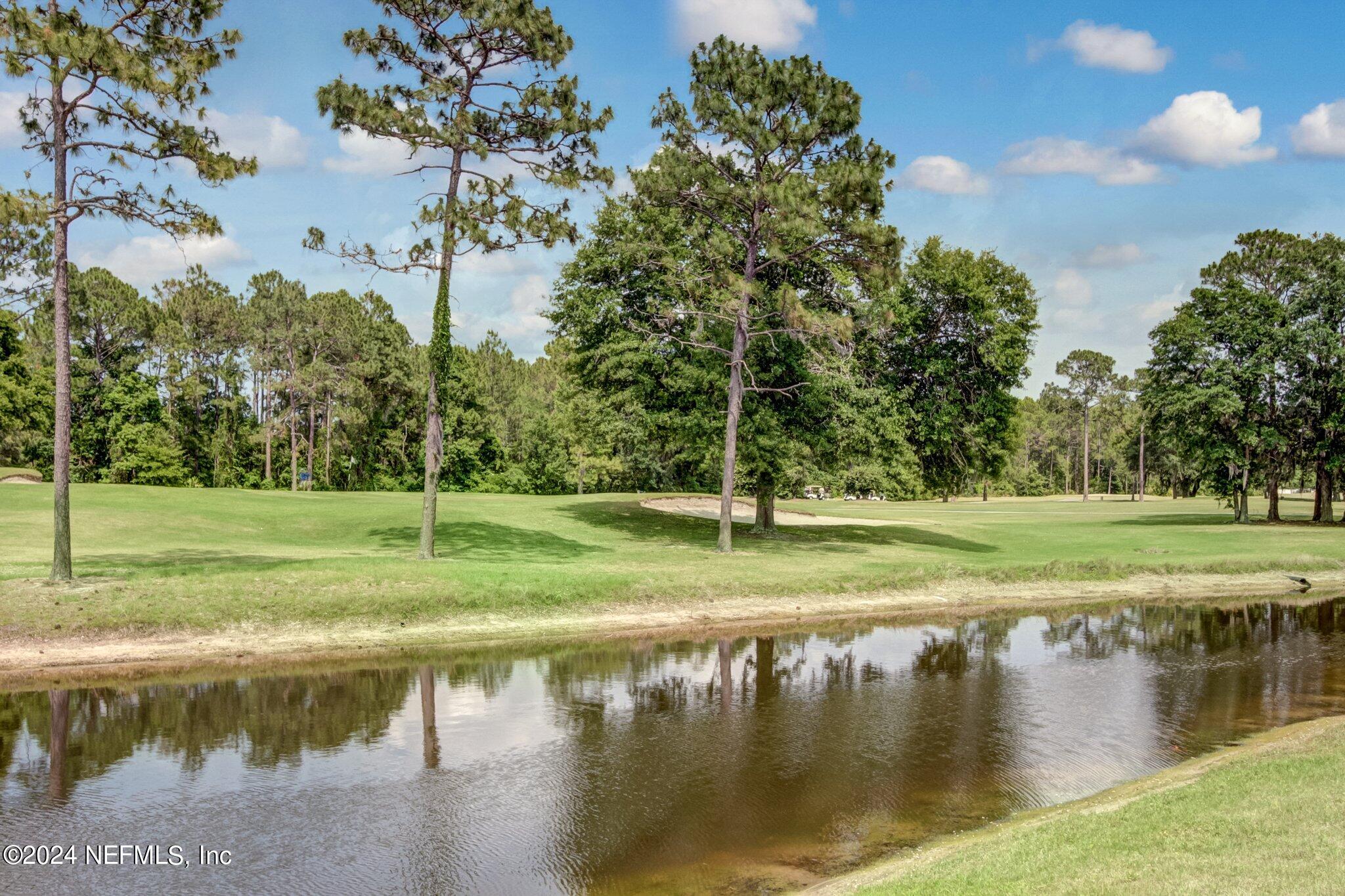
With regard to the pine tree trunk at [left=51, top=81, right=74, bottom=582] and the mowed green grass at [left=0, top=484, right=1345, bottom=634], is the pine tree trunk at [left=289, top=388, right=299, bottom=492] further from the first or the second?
the pine tree trunk at [left=51, top=81, right=74, bottom=582]

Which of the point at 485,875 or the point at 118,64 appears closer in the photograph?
the point at 485,875

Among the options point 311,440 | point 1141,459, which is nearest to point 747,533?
point 311,440

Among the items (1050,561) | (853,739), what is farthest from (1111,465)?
(853,739)

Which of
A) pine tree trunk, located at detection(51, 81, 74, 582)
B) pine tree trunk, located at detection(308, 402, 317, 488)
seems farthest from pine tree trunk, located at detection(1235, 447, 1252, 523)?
pine tree trunk, located at detection(308, 402, 317, 488)

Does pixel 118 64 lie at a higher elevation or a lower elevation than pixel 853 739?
higher

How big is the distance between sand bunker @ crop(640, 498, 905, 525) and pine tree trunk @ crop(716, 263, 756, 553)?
12859mm

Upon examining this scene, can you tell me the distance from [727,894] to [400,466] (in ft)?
276

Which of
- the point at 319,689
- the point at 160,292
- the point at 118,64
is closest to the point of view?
the point at 319,689

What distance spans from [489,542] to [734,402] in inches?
418

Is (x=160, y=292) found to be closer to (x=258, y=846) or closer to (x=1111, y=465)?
(x=258, y=846)

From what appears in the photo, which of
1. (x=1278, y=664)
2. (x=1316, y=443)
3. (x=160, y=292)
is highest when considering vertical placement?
(x=160, y=292)

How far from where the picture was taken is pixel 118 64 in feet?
62.8

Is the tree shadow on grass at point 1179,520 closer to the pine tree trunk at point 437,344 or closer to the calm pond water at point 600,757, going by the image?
the calm pond water at point 600,757

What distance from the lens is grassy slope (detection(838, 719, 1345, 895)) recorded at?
679cm
